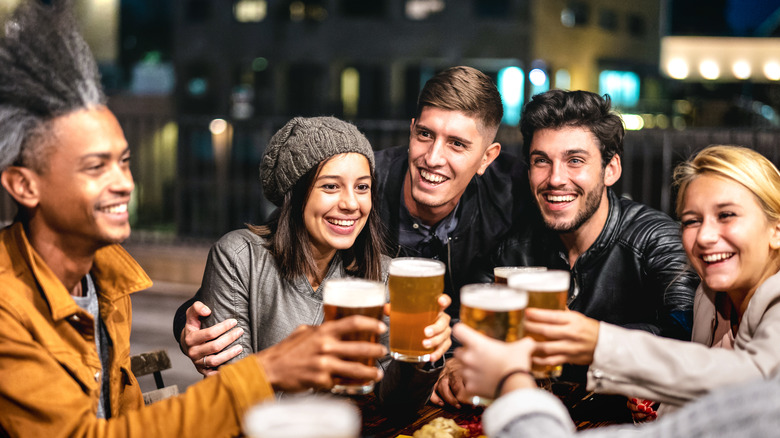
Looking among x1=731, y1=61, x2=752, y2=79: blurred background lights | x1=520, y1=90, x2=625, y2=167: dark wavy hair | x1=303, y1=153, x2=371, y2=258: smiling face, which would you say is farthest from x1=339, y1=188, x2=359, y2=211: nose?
x1=731, y1=61, x2=752, y2=79: blurred background lights

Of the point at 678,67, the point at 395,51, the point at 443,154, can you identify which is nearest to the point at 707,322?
the point at 443,154

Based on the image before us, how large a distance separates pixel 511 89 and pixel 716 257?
75.0 ft

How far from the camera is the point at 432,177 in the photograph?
3.25 m

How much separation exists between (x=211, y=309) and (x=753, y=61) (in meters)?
28.6

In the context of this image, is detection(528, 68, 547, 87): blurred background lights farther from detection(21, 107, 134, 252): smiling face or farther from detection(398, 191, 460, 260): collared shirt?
detection(21, 107, 134, 252): smiling face

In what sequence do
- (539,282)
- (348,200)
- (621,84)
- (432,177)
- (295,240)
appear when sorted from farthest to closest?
1. (621,84)
2. (432,177)
3. (295,240)
4. (348,200)
5. (539,282)

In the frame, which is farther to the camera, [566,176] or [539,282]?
[566,176]

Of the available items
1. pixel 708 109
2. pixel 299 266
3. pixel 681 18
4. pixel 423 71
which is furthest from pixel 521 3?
pixel 299 266

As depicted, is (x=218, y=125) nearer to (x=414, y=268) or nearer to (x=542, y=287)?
(x=414, y=268)

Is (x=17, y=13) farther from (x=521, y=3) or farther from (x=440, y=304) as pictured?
(x=521, y=3)

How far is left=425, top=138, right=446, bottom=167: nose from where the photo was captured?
319cm

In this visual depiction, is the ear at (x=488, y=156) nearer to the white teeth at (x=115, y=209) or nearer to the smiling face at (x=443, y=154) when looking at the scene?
the smiling face at (x=443, y=154)

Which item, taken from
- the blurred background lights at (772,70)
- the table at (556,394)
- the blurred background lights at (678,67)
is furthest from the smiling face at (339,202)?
the blurred background lights at (772,70)

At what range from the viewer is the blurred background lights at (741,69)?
1046 inches
